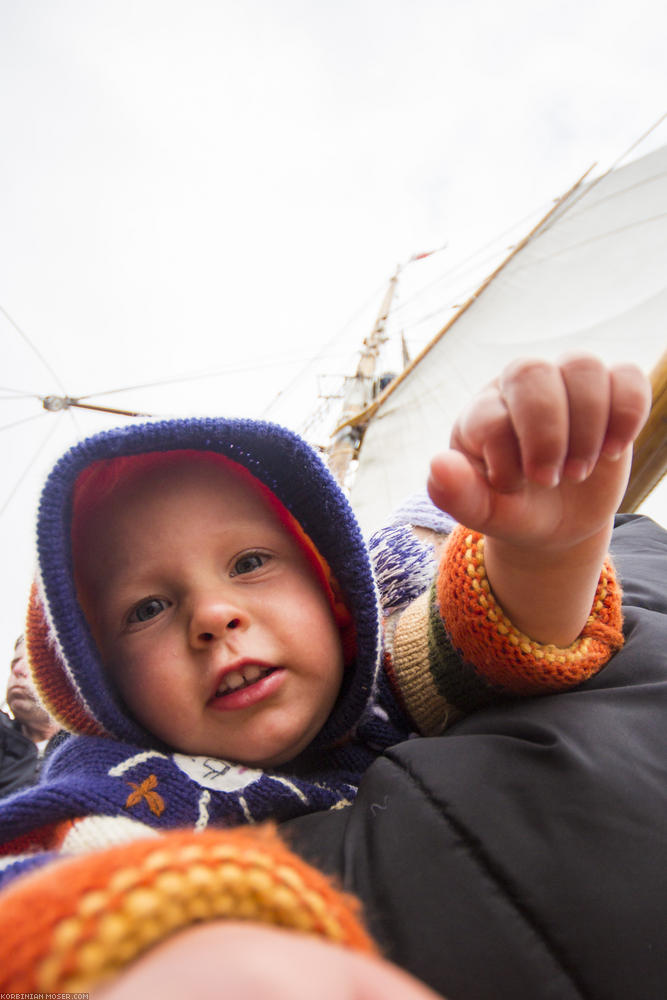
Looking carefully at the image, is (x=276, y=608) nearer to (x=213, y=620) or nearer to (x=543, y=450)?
(x=213, y=620)

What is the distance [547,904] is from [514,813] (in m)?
0.04

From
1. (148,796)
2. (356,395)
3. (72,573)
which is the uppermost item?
(72,573)

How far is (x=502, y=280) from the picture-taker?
9.69 ft

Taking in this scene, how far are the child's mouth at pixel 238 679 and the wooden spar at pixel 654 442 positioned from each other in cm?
46

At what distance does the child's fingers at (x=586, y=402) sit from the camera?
0.78 feet

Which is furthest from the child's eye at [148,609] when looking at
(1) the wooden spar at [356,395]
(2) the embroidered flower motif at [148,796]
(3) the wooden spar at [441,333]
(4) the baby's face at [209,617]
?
(3) the wooden spar at [441,333]

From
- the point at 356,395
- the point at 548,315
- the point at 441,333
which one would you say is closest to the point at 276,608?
the point at 548,315

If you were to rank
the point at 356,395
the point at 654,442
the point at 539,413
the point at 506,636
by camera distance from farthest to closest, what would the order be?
the point at 356,395
the point at 654,442
the point at 506,636
the point at 539,413

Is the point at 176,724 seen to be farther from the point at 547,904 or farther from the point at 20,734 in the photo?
the point at 20,734

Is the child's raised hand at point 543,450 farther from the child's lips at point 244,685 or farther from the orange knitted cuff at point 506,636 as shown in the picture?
the child's lips at point 244,685

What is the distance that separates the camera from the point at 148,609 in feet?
1.37

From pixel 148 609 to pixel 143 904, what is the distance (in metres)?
0.32

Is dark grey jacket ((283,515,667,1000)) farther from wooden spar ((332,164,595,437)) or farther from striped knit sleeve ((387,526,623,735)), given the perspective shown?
wooden spar ((332,164,595,437))

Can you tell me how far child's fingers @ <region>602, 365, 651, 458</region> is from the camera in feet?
0.79
